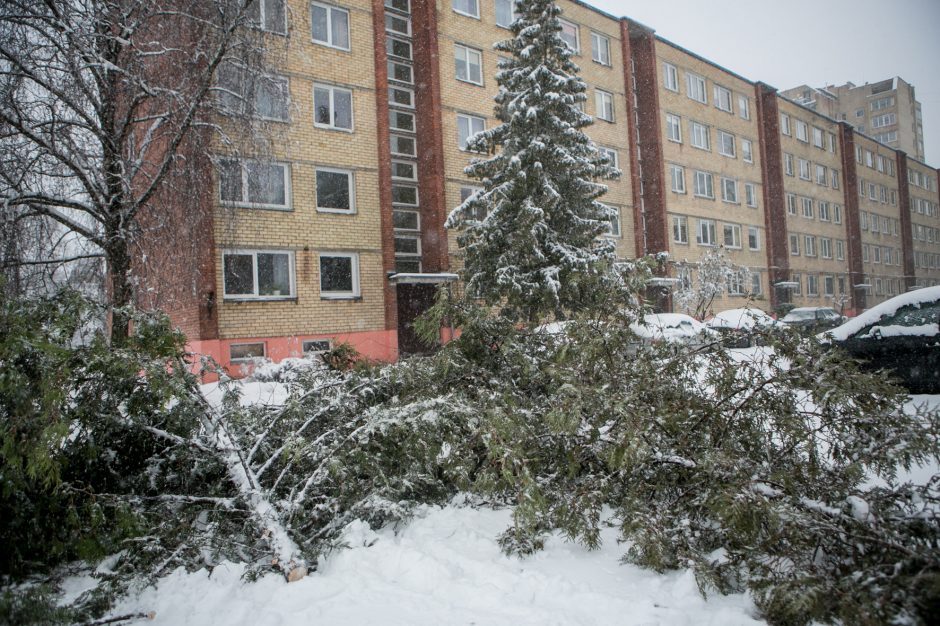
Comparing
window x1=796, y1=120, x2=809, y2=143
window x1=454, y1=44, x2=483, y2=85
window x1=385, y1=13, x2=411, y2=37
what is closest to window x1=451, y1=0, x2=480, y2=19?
window x1=454, y1=44, x2=483, y2=85

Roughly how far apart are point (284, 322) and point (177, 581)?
12.8 m

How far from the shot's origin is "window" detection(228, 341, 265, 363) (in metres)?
→ 15.0

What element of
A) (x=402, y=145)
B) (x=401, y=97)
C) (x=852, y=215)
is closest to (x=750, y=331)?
(x=402, y=145)

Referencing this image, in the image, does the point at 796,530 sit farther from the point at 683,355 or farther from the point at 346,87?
the point at 346,87

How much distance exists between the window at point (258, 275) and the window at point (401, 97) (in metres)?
7.13

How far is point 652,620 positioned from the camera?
2.83 m

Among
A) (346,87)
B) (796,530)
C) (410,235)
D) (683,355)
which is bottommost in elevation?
(796,530)

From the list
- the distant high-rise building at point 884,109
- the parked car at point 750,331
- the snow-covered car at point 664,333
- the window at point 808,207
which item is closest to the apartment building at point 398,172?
the parked car at point 750,331

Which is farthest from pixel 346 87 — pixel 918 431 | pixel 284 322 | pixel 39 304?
pixel 918 431

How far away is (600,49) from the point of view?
25375 millimetres

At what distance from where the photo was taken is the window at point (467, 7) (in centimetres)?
2073

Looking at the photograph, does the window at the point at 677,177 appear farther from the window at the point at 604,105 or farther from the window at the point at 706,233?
the window at the point at 604,105

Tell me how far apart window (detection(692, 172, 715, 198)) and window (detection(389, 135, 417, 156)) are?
16129mm

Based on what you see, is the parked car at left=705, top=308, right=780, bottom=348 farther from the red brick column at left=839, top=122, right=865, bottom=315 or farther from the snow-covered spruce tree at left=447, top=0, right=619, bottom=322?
the red brick column at left=839, top=122, right=865, bottom=315
